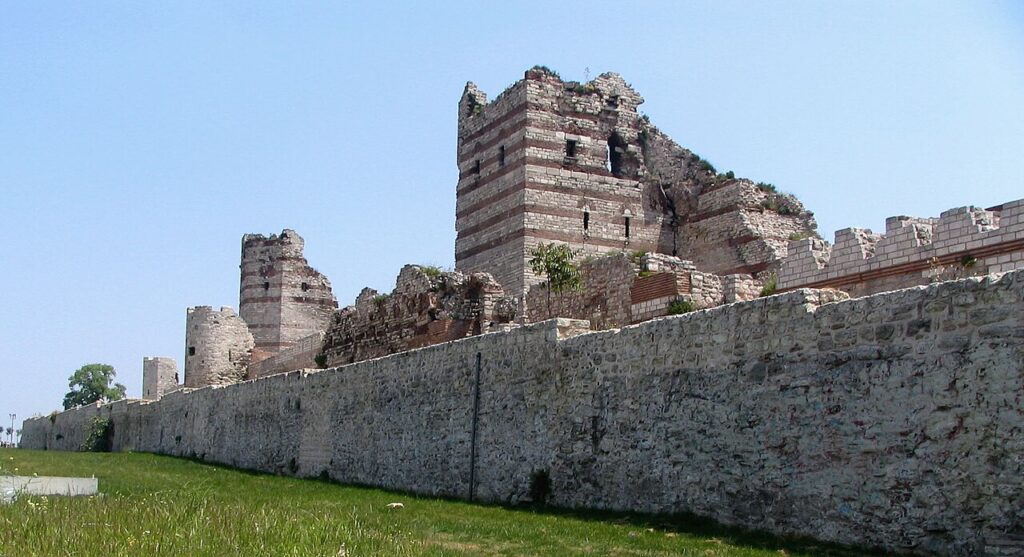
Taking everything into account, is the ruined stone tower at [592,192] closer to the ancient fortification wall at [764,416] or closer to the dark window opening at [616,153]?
the dark window opening at [616,153]

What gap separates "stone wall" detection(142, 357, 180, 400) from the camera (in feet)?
152

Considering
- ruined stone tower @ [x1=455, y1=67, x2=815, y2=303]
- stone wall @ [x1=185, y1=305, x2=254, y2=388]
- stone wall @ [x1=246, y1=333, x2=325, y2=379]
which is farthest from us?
stone wall @ [x1=185, y1=305, x2=254, y2=388]

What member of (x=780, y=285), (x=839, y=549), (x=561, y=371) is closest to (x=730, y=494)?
(x=839, y=549)

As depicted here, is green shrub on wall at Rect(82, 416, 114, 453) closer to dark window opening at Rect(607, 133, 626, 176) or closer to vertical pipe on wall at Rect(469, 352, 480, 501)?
dark window opening at Rect(607, 133, 626, 176)

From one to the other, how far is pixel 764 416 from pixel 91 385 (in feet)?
307

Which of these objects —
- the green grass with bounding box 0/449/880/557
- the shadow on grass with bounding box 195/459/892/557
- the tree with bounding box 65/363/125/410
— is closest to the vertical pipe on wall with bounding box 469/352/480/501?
the shadow on grass with bounding box 195/459/892/557

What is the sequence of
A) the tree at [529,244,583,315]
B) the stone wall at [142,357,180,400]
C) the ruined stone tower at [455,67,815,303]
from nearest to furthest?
the tree at [529,244,583,315] → the ruined stone tower at [455,67,815,303] → the stone wall at [142,357,180,400]

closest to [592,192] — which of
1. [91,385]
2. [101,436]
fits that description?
[101,436]

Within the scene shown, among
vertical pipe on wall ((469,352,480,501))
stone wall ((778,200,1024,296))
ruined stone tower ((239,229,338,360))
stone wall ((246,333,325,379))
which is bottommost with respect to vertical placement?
vertical pipe on wall ((469,352,480,501))

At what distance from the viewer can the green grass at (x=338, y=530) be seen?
8.51m

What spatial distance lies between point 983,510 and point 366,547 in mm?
4656

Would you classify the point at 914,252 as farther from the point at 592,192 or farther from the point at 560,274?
the point at 592,192

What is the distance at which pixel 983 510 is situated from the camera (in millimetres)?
8586

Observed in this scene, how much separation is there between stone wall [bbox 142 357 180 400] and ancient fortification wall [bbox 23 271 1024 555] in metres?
30.1
